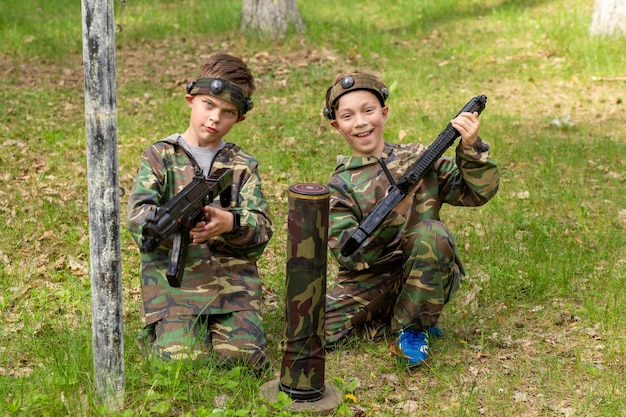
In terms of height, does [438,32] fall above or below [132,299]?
above

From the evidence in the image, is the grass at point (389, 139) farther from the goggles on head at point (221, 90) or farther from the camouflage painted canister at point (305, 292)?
the goggles on head at point (221, 90)

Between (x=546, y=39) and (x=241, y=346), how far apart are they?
8819 mm

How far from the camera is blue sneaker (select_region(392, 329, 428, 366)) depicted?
433cm

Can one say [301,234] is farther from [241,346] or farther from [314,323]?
[241,346]

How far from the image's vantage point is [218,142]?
15.2ft

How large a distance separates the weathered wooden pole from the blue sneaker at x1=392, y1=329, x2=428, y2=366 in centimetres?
158

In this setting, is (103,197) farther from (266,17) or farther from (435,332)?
(266,17)

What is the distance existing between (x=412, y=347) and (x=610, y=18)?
320 inches

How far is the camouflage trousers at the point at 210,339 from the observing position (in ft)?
13.7

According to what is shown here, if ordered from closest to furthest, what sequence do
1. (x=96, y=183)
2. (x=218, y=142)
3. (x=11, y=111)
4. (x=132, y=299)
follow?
(x=96, y=183) < (x=218, y=142) < (x=132, y=299) < (x=11, y=111)

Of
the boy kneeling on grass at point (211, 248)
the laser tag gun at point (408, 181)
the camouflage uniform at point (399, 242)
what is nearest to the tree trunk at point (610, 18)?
the camouflage uniform at point (399, 242)

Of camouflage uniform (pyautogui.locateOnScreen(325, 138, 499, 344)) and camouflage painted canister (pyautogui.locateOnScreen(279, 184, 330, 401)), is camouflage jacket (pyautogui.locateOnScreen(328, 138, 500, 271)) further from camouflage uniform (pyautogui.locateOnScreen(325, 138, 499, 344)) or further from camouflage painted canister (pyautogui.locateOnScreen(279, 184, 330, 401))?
camouflage painted canister (pyautogui.locateOnScreen(279, 184, 330, 401))

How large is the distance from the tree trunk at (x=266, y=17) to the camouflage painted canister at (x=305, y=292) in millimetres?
8064

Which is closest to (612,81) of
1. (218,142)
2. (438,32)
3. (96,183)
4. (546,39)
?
(546,39)
